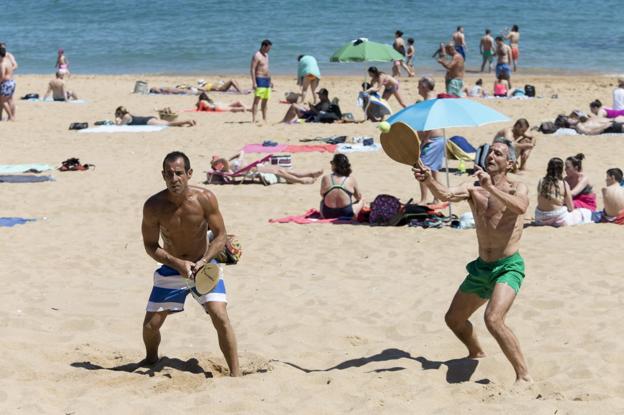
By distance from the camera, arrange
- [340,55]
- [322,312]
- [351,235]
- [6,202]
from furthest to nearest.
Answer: [340,55] < [6,202] < [351,235] < [322,312]

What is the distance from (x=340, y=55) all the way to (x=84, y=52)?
826 inches

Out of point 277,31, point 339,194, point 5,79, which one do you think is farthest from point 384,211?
point 277,31

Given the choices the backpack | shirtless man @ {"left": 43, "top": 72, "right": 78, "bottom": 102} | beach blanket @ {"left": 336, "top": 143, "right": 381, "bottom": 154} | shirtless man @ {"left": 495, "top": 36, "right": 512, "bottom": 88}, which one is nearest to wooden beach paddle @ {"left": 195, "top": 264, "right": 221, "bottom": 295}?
beach blanket @ {"left": 336, "top": 143, "right": 381, "bottom": 154}

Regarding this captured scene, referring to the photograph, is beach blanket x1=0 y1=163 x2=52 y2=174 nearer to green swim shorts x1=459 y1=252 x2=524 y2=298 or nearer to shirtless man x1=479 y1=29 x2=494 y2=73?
green swim shorts x1=459 y1=252 x2=524 y2=298

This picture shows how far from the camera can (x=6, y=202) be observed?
11094 millimetres

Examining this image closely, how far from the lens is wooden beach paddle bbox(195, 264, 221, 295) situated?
5.23 meters

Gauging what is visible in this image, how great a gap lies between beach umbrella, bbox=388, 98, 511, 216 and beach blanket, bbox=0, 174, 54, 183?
202 inches

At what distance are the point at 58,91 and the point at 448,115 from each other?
44.2 ft

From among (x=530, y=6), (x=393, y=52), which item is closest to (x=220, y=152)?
(x=393, y=52)

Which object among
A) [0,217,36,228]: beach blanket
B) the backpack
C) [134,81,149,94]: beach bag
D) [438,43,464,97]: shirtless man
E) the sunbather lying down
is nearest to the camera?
[0,217,36,228]: beach blanket

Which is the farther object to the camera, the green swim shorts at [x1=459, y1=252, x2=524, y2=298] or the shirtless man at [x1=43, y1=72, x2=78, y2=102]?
the shirtless man at [x1=43, y1=72, x2=78, y2=102]

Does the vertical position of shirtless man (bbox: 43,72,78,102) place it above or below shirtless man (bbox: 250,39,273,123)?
below

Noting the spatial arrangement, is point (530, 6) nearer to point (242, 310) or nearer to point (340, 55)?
point (340, 55)

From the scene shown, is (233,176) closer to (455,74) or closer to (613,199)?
(613,199)
